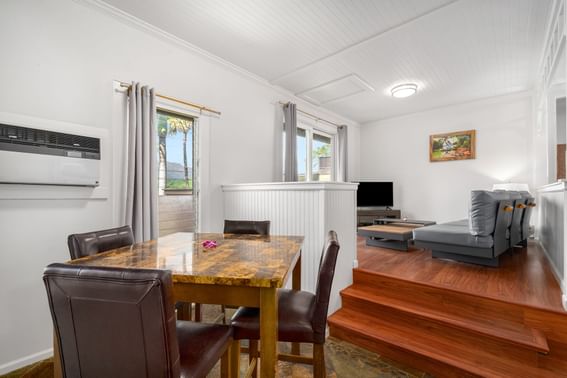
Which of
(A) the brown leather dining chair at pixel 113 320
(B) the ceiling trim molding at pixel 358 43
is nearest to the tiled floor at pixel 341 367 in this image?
(A) the brown leather dining chair at pixel 113 320

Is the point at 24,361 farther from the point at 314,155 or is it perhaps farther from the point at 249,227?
the point at 314,155

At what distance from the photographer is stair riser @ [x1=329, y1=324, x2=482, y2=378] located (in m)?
1.79

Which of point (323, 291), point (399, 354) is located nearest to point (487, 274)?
point (399, 354)

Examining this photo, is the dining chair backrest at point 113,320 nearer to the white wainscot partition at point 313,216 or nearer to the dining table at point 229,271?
the dining table at point 229,271

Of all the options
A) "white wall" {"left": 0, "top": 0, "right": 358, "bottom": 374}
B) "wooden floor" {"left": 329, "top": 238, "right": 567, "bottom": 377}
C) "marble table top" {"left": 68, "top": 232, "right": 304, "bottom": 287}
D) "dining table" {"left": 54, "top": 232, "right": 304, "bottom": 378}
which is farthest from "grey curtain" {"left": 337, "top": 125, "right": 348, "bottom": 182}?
"dining table" {"left": 54, "top": 232, "right": 304, "bottom": 378}

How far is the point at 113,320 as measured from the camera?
2.49 feet

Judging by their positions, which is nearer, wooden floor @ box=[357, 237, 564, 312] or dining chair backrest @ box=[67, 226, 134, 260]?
dining chair backrest @ box=[67, 226, 134, 260]

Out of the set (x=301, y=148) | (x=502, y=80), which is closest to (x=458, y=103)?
(x=502, y=80)

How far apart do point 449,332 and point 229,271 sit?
197 cm

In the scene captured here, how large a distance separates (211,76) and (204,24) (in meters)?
0.68

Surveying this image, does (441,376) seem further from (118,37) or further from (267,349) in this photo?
(118,37)

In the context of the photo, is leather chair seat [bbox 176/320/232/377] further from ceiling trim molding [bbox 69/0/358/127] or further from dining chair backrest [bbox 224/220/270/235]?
ceiling trim molding [bbox 69/0/358/127]

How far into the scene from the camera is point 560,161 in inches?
123

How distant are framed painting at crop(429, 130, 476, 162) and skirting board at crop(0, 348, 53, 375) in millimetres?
6027
